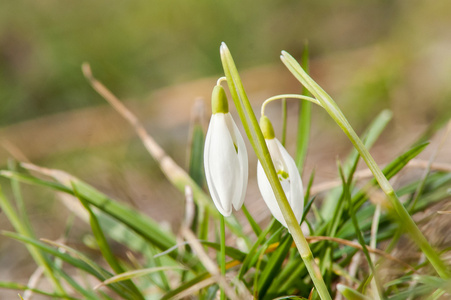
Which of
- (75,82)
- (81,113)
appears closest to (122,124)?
(81,113)

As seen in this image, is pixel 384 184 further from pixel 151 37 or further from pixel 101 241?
pixel 151 37

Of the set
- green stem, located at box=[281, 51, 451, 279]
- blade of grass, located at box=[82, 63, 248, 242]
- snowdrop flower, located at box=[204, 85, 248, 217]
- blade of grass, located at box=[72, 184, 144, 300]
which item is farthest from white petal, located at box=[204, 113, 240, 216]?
blade of grass, located at box=[82, 63, 248, 242]

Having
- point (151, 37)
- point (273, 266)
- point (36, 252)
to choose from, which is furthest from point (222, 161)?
point (151, 37)

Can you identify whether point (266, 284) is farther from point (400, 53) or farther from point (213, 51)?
point (213, 51)

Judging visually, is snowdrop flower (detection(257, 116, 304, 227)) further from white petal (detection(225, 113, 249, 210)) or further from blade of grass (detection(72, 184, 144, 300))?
blade of grass (detection(72, 184, 144, 300))

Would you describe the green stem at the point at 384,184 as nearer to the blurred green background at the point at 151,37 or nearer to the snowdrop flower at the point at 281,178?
the snowdrop flower at the point at 281,178

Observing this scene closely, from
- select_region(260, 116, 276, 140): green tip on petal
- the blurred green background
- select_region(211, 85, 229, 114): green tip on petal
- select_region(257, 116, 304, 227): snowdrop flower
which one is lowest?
select_region(257, 116, 304, 227): snowdrop flower
